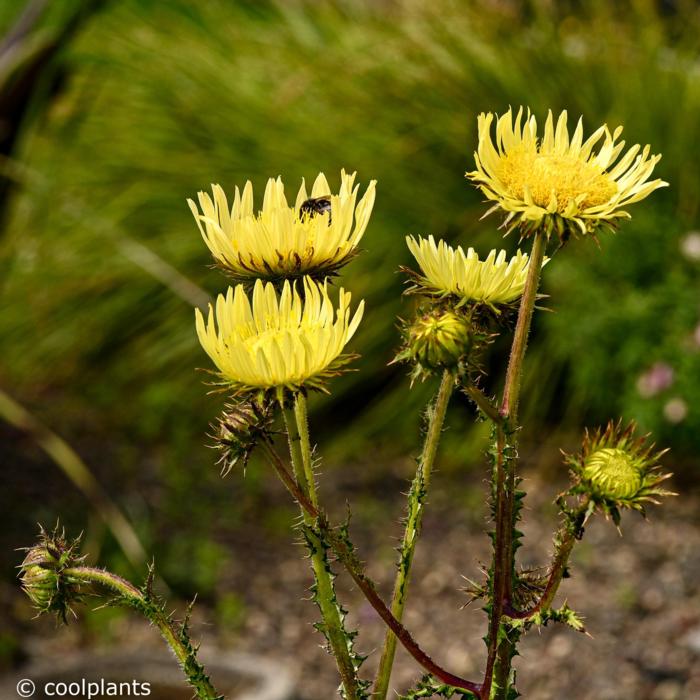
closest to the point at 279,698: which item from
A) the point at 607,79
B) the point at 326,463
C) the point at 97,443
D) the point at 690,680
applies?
the point at 690,680

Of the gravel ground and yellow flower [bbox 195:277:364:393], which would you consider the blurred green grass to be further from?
yellow flower [bbox 195:277:364:393]

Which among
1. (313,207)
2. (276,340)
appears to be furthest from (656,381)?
(276,340)

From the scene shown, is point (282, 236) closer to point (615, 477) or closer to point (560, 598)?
point (615, 477)

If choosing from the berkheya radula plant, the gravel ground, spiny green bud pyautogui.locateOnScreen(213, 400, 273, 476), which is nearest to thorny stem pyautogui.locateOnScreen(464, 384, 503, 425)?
the berkheya radula plant

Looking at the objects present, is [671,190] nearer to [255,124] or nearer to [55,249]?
[255,124]

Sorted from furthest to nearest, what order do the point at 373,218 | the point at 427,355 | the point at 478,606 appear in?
the point at 373,218 < the point at 478,606 < the point at 427,355

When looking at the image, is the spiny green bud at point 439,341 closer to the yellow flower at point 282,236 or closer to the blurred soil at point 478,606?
the yellow flower at point 282,236
